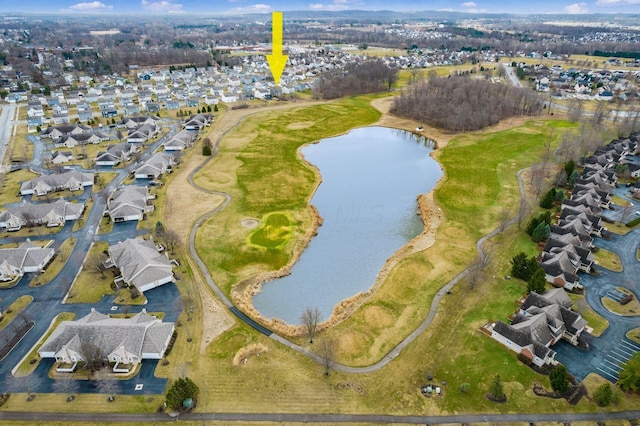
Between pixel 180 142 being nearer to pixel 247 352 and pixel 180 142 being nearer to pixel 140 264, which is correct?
pixel 140 264

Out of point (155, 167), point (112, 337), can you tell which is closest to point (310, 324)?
point (112, 337)

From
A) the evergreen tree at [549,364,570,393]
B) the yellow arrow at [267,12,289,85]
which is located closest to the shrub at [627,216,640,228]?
the evergreen tree at [549,364,570,393]

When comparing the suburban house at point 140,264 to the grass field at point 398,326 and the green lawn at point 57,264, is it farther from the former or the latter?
the green lawn at point 57,264

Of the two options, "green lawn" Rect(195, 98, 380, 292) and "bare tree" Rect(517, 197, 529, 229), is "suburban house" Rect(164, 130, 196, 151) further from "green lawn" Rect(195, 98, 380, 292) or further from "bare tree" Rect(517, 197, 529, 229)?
"bare tree" Rect(517, 197, 529, 229)

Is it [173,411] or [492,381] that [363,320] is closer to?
[492,381]

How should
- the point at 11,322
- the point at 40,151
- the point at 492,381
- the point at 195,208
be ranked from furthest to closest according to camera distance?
the point at 40,151 < the point at 195,208 < the point at 11,322 < the point at 492,381

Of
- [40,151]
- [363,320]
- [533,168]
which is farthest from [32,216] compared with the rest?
[533,168]

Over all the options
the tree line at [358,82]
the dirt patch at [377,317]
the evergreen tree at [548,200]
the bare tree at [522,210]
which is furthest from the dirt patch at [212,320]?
the tree line at [358,82]
